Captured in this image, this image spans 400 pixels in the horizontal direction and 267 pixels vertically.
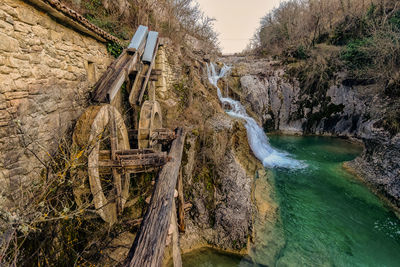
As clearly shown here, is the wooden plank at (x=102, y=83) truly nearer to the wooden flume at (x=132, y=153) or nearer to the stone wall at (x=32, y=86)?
the wooden flume at (x=132, y=153)

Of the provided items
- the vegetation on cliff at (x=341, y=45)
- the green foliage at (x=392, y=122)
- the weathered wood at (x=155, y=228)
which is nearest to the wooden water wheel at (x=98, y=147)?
the weathered wood at (x=155, y=228)

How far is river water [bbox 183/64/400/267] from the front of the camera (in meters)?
4.45

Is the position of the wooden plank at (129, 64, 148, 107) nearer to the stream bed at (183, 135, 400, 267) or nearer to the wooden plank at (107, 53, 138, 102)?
the wooden plank at (107, 53, 138, 102)

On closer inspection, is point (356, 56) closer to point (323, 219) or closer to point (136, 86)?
point (323, 219)

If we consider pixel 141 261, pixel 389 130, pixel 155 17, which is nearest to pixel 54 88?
pixel 141 261

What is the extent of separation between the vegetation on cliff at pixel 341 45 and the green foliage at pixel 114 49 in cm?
1070

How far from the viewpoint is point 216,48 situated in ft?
52.5

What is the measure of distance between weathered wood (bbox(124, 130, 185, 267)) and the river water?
3191mm

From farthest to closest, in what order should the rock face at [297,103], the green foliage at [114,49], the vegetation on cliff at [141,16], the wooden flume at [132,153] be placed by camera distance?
the rock face at [297,103] < the vegetation on cliff at [141,16] < the green foliage at [114,49] < the wooden flume at [132,153]

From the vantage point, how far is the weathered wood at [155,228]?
4.47 feet

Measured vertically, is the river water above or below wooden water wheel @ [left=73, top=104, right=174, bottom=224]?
below

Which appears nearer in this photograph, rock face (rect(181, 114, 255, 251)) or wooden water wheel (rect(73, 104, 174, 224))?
wooden water wheel (rect(73, 104, 174, 224))

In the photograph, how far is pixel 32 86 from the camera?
2.54 m

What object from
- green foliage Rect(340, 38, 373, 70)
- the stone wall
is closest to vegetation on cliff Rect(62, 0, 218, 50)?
the stone wall
